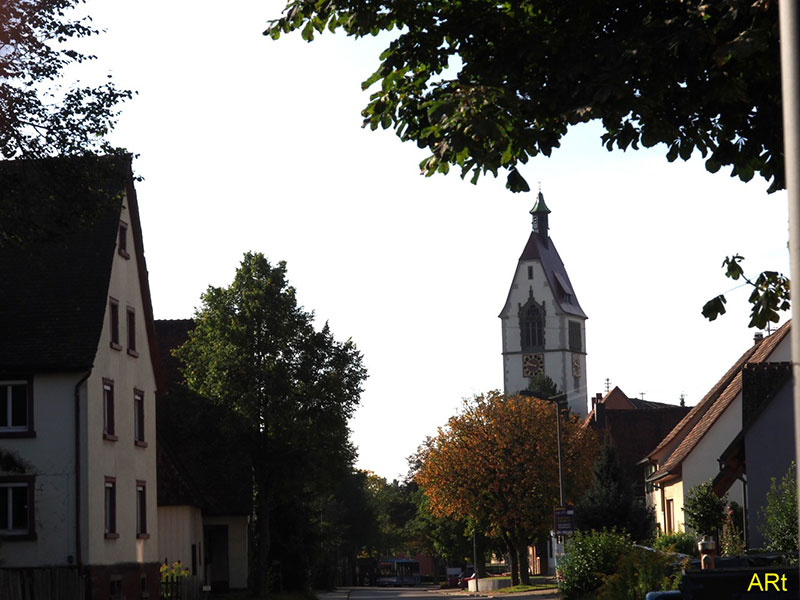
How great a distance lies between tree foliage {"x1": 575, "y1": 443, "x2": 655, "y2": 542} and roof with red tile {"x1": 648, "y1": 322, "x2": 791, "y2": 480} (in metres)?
1.69

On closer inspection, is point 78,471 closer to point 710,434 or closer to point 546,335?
point 710,434

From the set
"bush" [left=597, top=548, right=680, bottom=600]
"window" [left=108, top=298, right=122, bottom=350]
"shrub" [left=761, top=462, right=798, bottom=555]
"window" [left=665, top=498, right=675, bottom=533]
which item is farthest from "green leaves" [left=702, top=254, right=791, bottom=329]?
"window" [left=665, top=498, right=675, bottom=533]

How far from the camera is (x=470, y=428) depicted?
59.7 m

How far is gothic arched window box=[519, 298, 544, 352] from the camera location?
486ft

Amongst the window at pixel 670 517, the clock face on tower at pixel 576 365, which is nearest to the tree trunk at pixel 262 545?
the window at pixel 670 517

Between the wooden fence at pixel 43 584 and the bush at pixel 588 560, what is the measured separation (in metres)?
12.0

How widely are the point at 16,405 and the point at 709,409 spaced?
30.9 metres

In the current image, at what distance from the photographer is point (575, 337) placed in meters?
151

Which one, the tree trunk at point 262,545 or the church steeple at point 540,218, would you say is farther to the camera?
the church steeple at point 540,218

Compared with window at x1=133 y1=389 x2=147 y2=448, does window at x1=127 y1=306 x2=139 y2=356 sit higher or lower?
higher

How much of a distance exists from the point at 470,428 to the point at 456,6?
48.0 metres

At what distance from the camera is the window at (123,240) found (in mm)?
35562

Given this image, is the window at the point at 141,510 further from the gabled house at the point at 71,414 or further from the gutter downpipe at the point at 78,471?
the gutter downpipe at the point at 78,471

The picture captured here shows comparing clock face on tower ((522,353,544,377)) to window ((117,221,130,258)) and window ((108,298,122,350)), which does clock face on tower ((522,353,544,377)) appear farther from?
window ((108,298,122,350))
